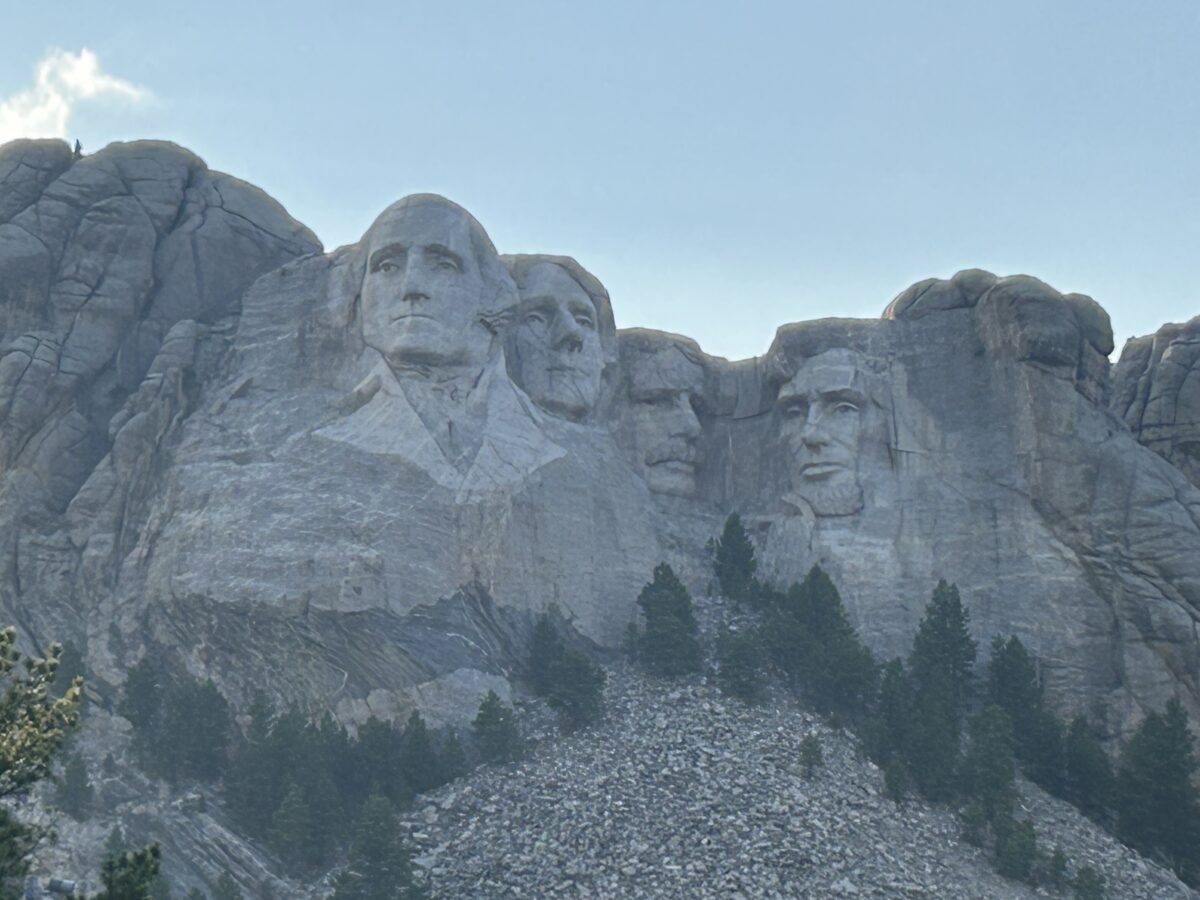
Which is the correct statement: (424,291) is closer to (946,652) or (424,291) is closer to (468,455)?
(468,455)

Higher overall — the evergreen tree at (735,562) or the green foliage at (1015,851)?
the evergreen tree at (735,562)

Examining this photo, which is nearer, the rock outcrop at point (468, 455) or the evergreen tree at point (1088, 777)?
the evergreen tree at point (1088, 777)

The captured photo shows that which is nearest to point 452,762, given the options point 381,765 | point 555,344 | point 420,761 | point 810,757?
point 420,761

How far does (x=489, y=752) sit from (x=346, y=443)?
26.1 ft

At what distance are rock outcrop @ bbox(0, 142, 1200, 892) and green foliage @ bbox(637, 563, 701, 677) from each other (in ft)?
3.19

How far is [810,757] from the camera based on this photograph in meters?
44.3

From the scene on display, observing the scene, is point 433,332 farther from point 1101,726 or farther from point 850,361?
point 1101,726

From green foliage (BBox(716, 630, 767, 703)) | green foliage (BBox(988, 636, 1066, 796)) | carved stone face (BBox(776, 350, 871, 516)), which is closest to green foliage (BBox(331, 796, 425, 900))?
green foliage (BBox(716, 630, 767, 703))

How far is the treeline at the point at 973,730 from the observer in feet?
146

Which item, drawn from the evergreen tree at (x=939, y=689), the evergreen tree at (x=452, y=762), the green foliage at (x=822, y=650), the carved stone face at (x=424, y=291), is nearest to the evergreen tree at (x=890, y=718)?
the evergreen tree at (x=939, y=689)

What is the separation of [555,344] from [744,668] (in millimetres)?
→ 9556

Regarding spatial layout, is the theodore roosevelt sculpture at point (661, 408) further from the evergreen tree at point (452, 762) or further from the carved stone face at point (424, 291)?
the evergreen tree at point (452, 762)

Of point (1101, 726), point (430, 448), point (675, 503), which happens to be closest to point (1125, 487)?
point (1101, 726)

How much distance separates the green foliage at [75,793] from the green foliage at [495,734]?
7168 mm
